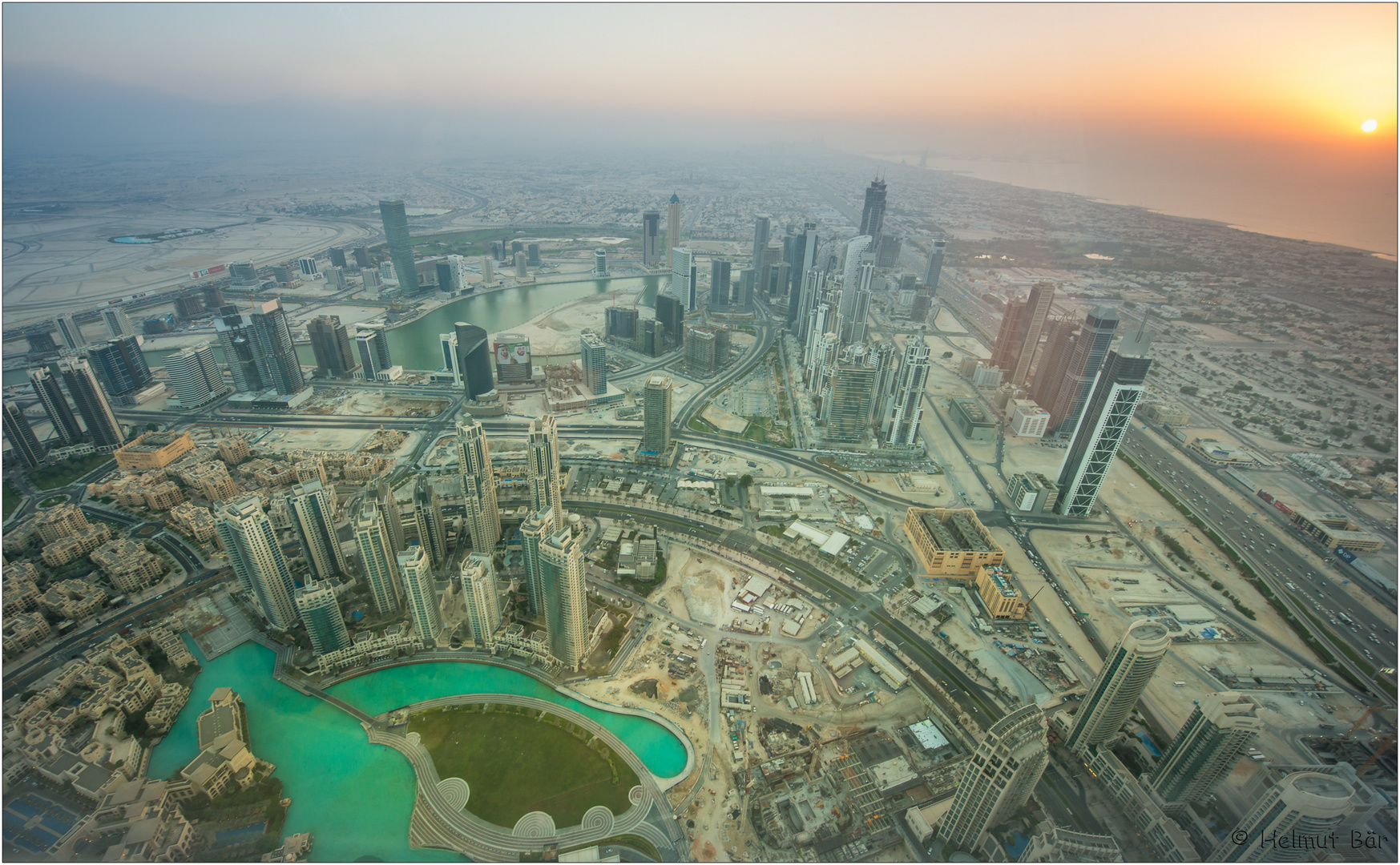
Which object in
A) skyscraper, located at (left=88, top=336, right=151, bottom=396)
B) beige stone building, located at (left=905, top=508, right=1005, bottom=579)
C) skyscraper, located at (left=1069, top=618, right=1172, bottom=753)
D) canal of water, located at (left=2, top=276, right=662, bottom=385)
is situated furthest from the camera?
canal of water, located at (left=2, top=276, right=662, bottom=385)

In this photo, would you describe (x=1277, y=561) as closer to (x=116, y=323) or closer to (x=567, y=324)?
(x=567, y=324)

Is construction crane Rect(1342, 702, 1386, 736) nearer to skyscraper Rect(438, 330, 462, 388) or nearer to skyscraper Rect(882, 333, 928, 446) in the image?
skyscraper Rect(882, 333, 928, 446)

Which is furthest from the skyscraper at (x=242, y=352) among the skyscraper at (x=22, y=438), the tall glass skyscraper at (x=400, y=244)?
the tall glass skyscraper at (x=400, y=244)

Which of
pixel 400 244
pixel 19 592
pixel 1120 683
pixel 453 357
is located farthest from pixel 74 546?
pixel 400 244

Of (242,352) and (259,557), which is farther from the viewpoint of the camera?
(242,352)

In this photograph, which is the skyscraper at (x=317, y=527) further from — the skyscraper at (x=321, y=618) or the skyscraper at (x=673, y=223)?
the skyscraper at (x=673, y=223)

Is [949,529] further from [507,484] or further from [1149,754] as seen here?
[507,484]

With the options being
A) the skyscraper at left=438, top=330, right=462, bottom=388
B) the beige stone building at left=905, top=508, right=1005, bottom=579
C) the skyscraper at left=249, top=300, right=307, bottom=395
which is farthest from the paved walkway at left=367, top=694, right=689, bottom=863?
the skyscraper at left=249, top=300, right=307, bottom=395

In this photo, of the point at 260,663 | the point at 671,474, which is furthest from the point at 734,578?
the point at 260,663
